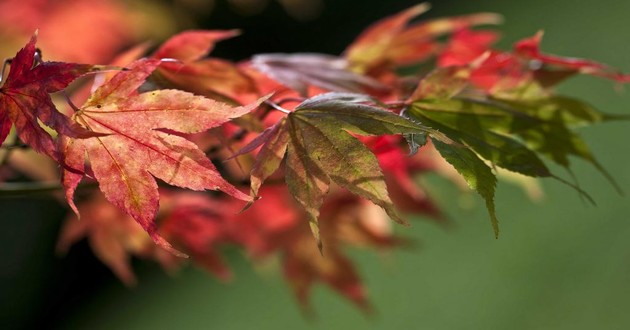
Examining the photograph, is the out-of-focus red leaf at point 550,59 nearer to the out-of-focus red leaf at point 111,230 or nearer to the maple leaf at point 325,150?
the maple leaf at point 325,150

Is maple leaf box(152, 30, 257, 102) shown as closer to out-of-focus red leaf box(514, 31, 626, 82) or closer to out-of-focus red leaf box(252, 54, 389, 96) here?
out-of-focus red leaf box(252, 54, 389, 96)

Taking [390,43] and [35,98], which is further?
[390,43]

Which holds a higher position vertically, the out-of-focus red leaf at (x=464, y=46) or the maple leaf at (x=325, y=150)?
the maple leaf at (x=325, y=150)

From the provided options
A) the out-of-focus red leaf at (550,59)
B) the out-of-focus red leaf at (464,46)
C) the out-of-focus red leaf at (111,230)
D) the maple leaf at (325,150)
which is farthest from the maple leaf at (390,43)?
the out-of-focus red leaf at (111,230)

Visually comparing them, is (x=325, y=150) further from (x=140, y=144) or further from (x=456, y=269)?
(x=456, y=269)

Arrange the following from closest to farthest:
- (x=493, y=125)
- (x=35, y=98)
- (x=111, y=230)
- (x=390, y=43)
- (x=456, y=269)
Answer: (x=35, y=98)
(x=493, y=125)
(x=390, y=43)
(x=111, y=230)
(x=456, y=269)

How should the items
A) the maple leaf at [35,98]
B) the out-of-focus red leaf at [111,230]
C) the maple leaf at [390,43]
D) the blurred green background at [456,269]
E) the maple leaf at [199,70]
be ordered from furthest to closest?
the blurred green background at [456,269] → the out-of-focus red leaf at [111,230] → the maple leaf at [390,43] → the maple leaf at [199,70] → the maple leaf at [35,98]

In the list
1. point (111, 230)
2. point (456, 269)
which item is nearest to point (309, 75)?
point (111, 230)
